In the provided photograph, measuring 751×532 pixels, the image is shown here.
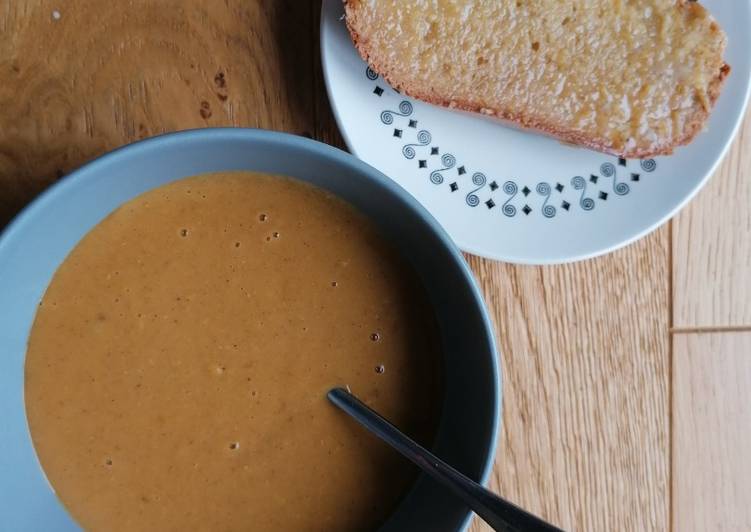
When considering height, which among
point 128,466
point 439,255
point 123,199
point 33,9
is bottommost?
point 128,466

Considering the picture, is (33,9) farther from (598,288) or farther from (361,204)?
(598,288)

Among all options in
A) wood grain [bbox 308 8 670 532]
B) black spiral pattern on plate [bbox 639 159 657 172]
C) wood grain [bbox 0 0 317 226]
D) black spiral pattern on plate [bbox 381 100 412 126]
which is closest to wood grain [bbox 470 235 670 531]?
wood grain [bbox 308 8 670 532]

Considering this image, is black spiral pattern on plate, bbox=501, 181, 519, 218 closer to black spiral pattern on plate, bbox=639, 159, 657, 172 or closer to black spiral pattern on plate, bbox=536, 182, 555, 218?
black spiral pattern on plate, bbox=536, 182, 555, 218

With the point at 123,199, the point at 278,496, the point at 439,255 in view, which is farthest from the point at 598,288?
the point at 123,199

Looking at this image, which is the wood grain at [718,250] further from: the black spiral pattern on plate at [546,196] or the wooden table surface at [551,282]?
the black spiral pattern on plate at [546,196]

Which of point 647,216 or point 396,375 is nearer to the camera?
point 396,375

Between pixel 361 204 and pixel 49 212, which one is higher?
pixel 49 212

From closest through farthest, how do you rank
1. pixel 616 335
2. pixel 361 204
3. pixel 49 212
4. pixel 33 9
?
1. pixel 49 212
2. pixel 361 204
3. pixel 33 9
4. pixel 616 335
